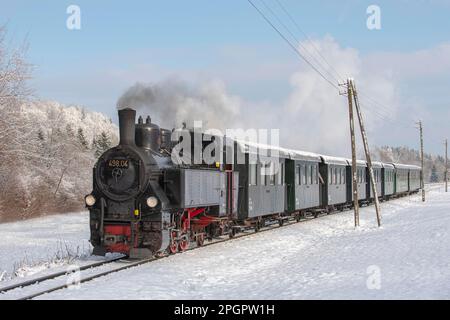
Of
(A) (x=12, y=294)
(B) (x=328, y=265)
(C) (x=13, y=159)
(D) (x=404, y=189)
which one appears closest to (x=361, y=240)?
(B) (x=328, y=265)

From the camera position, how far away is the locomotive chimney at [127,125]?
38.0ft

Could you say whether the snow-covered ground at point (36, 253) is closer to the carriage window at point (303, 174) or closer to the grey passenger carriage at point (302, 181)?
the grey passenger carriage at point (302, 181)

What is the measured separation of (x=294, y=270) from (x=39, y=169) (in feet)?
94.5

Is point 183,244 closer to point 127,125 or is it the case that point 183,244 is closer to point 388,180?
point 127,125

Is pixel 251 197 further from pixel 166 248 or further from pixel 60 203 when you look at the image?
pixel 60 203

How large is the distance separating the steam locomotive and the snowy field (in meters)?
0.64

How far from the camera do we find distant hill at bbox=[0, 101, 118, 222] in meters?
25.8

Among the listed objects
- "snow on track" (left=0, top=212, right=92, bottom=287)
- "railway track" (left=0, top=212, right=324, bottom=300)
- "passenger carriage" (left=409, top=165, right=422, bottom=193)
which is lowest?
"snow on track" (left=0, top=212, right=92, bottom=287)

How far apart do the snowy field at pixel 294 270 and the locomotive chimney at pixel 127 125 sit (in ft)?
9.19

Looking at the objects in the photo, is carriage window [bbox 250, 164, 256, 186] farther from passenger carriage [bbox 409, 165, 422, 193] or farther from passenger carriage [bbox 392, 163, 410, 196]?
passenger carriage [bbox 409, 165, 422, 193]

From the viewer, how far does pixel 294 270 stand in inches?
409

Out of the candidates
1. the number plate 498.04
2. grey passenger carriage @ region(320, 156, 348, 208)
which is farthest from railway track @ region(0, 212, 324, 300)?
grey passenger carriage @ region(320, 156, 348, 208)

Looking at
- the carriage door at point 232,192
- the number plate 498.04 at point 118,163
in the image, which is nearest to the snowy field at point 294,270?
the carriage door at point 232,192
